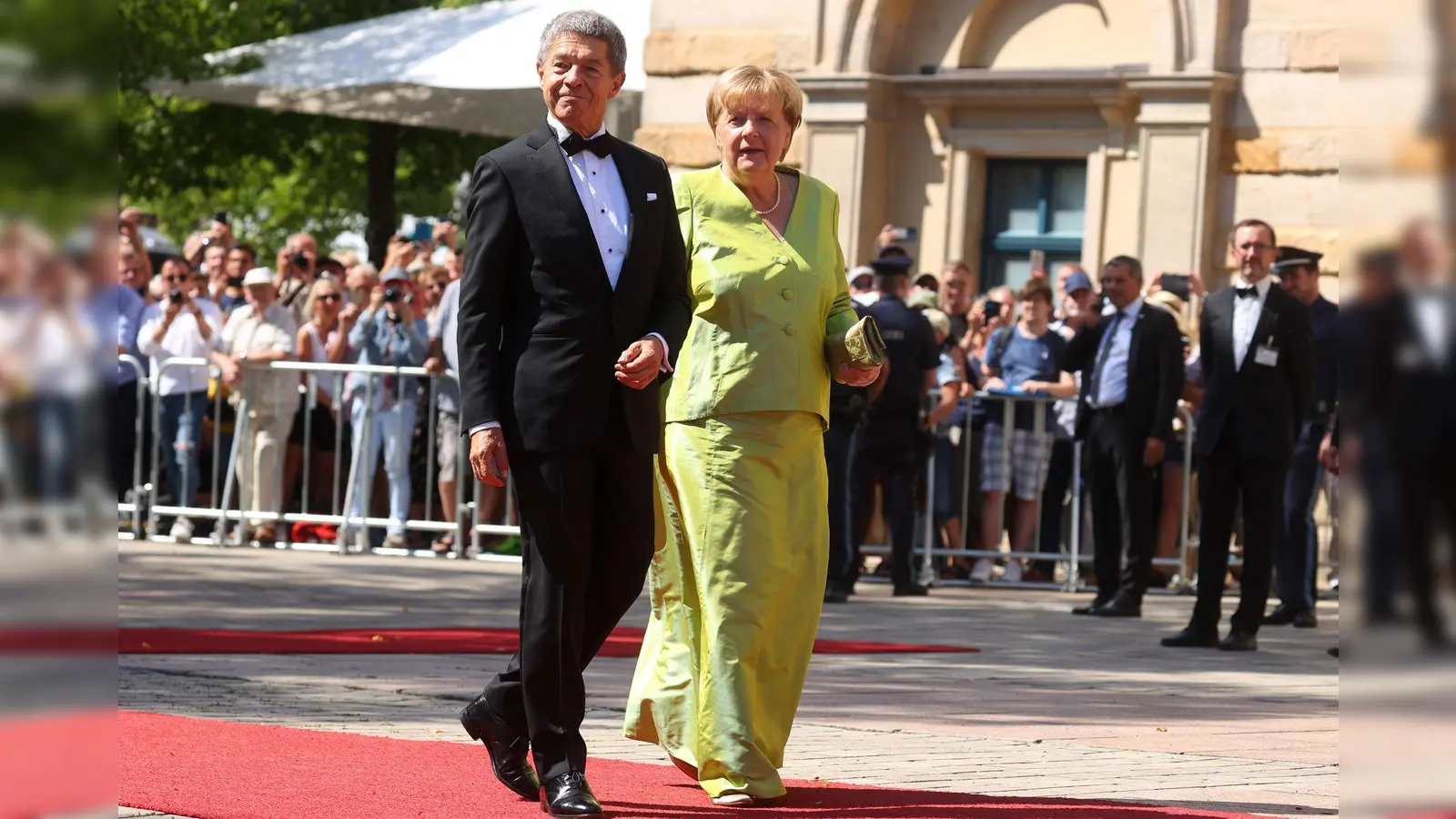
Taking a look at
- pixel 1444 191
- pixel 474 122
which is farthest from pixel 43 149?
pixel 474 122

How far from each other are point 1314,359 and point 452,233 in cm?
862

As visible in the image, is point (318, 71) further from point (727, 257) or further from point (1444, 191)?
point (1444, 191)

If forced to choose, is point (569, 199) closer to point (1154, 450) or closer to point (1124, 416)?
point (1154, 450)

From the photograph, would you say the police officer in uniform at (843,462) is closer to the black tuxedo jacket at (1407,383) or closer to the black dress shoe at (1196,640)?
the black dress shoe at (1196,640)

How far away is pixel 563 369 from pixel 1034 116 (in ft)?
39.7

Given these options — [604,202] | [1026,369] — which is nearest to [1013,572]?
[1026,369]

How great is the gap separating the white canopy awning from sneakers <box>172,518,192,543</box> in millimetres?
4182

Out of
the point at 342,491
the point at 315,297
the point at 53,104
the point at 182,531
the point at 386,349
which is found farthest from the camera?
the point at 315,297

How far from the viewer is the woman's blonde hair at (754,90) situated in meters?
5.50

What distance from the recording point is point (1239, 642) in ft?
34.0

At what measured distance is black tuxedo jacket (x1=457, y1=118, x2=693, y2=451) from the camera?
16.5 ft

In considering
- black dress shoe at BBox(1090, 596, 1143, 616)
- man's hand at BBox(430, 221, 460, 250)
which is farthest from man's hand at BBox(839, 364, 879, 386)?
man's hand at BBox(430, 221, 460, 250)

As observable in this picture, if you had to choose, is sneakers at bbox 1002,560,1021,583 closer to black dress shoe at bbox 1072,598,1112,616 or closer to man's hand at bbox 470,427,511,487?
black dress shoe at bbox 1072,598,1112,616

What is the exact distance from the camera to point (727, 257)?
553 centimetres
